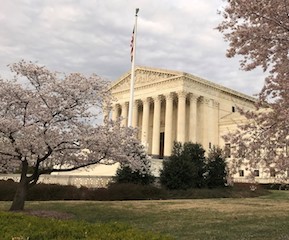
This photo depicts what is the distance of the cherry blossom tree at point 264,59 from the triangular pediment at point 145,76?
186 feet

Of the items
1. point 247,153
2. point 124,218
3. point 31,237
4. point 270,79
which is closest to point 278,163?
point 247,153

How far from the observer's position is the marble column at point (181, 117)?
67.3 metres

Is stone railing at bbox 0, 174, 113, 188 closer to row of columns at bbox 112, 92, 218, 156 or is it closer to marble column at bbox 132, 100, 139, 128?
row of columns at bbox 112, 92, 218, 156

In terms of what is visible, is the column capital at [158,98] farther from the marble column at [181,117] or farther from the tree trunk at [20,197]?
the tree trunk at [20,197]

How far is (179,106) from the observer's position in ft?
225

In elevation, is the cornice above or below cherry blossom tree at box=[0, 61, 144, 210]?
above

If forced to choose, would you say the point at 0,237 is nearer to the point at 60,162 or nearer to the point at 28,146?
the point at 28,146

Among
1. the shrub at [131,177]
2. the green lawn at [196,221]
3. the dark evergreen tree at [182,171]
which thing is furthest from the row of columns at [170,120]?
the green lawn at [196,221]

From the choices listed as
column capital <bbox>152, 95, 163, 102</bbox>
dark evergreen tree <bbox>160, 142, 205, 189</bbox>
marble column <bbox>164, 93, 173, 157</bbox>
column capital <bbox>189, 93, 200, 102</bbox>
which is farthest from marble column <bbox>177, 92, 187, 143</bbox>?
dark evergreen tree <bbox>160, 142, 205, 189</bbox>

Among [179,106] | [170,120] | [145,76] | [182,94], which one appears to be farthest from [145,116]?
[182,94]

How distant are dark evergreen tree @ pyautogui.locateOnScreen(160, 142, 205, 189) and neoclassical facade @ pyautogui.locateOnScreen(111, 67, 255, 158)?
101ft

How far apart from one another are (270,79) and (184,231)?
6050 millimetres

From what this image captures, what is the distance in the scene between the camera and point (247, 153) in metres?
11.6

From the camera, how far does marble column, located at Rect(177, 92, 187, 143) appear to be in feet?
221
